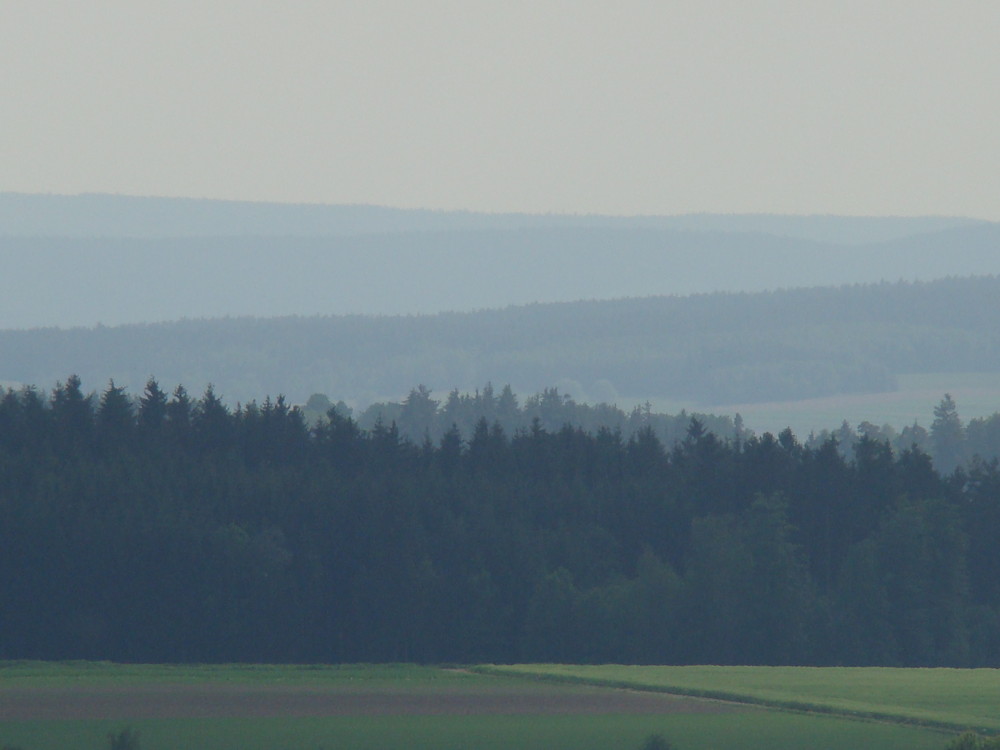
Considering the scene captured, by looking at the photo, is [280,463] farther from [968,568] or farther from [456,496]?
[968,568]

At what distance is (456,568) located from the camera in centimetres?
9756

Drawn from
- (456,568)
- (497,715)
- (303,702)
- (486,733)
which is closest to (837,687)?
Answer: (497,715)

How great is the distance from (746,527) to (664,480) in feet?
48.7

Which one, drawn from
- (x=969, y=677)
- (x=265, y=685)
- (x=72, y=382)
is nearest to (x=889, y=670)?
(x=969, y=677)

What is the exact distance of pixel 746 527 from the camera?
103500mm

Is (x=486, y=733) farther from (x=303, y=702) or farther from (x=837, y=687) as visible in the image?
(x=837, y=687)

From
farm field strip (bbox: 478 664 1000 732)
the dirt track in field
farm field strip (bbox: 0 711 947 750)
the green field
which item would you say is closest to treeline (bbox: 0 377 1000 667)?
the green field

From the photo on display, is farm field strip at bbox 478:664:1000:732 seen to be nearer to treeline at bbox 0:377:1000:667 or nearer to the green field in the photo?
the green field

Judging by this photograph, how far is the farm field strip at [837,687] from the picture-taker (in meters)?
58.6

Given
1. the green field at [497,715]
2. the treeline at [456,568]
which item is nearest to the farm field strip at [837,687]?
the green field at [497,715]

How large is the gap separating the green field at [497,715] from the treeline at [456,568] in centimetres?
1165

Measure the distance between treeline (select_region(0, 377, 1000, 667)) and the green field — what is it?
38.2ft

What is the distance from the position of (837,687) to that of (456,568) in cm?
3265

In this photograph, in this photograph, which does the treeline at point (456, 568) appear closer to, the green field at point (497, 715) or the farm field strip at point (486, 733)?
the green field at point (497, 715)
